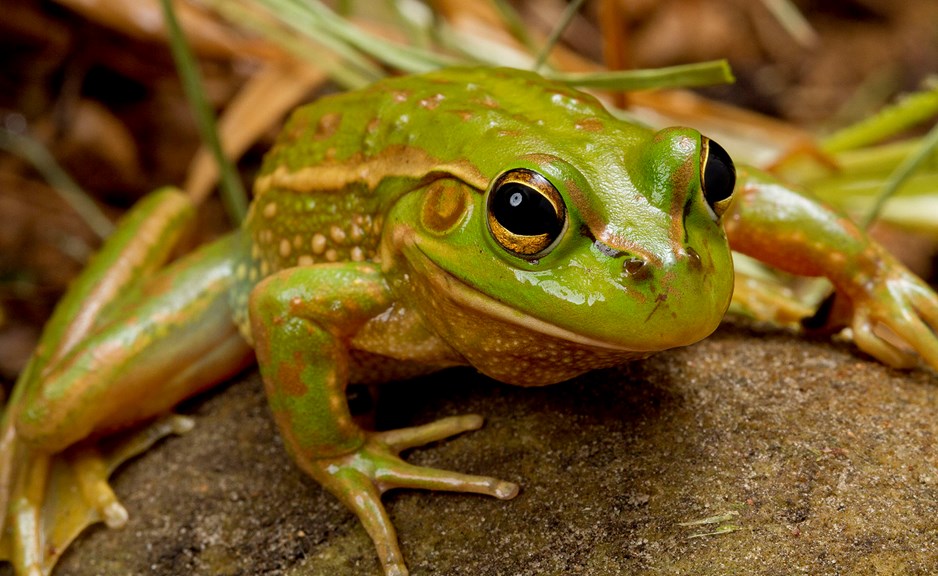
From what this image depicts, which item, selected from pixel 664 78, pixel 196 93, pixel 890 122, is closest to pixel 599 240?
pixel 664 78

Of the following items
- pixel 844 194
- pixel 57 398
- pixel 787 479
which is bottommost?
pixel 57 398

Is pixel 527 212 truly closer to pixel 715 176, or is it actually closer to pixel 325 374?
pixel 715 176

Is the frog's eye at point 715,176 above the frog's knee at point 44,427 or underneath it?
above

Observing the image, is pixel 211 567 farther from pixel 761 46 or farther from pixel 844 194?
pixel 761 46

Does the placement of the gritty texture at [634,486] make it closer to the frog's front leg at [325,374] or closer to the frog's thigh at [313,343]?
the frog's front leg at [325,374]

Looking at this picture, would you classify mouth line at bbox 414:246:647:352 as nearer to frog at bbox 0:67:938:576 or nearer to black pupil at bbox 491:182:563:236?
frog at bbox 0:67:938:576

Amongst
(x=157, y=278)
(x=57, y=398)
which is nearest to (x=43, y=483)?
(x=57, y=398)

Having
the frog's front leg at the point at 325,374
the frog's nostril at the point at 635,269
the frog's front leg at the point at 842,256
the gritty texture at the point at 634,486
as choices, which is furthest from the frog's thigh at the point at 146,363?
the frog's front leg at the point at 842,256
